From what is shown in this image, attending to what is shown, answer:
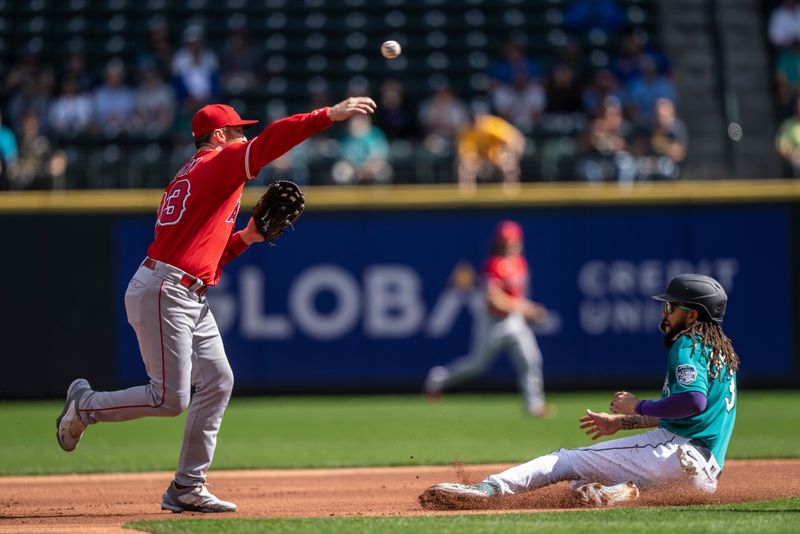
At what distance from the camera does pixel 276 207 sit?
685cm

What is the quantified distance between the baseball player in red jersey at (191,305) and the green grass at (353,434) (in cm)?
254

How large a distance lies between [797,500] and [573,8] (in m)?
11.7

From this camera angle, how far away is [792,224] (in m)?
14.4

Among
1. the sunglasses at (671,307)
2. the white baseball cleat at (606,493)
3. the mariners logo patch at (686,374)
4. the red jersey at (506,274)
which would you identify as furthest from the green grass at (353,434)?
the mariners logo patch at (686,374)

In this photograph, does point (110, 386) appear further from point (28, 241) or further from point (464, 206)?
point (464, 206)

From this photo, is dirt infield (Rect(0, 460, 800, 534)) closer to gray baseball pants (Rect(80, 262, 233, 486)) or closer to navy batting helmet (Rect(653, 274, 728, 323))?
gray baseball pants (Rect(80, 262, 233, 486))

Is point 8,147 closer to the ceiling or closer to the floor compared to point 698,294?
closer to the ceiling

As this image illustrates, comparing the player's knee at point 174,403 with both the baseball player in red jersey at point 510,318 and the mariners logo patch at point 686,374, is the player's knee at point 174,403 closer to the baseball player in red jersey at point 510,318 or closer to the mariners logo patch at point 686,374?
the mariners logo patch at point 686,374

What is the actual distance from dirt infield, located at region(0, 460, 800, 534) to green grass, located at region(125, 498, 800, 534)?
300 millimetres

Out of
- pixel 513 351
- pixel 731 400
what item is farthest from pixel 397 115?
pixel 731 400

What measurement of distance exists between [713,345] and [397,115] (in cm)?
978

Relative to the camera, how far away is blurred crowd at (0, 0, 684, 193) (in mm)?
14445

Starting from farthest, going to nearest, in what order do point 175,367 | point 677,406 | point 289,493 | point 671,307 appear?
point 289,493, point 175,367, point 671,307, point 677,406

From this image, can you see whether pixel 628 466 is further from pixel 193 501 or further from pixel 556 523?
pixel 193 501
